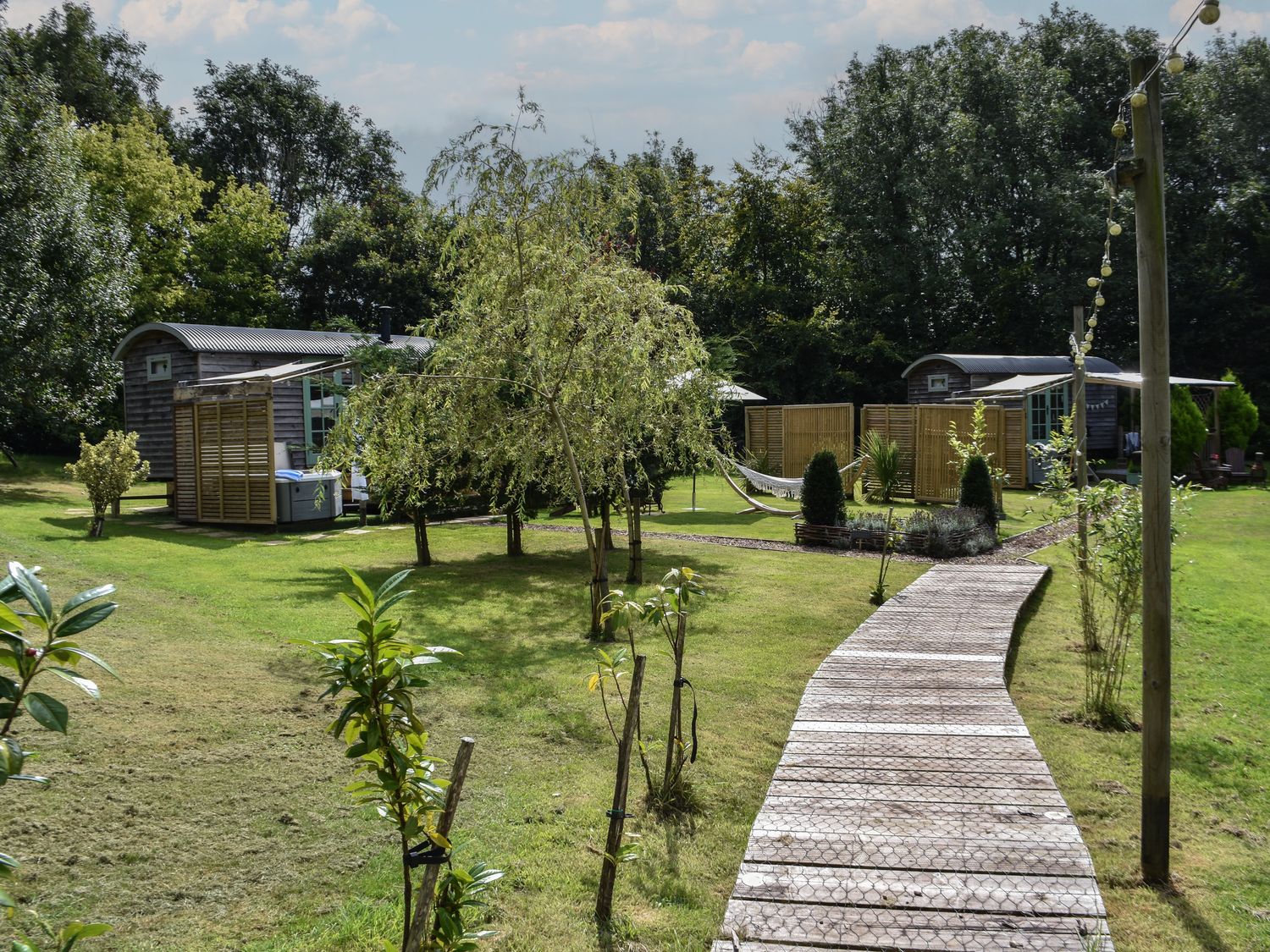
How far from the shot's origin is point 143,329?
19.0 meters

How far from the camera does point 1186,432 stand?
60.7ft

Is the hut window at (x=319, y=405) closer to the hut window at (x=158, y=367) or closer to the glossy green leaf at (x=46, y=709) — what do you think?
the hut window at (x=158, y=367)

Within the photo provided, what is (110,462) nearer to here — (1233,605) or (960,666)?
(960,666)

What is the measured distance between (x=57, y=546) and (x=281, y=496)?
3.96m

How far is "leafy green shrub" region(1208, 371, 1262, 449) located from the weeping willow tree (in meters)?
16.7

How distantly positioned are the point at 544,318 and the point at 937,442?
1182 centimetres

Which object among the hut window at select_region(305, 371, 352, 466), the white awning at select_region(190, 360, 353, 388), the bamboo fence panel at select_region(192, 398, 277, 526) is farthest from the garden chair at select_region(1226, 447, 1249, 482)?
the bamboo fence panel at select_region(192, 398, 277, 526)

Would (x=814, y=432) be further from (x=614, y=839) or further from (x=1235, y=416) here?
(x=614, y=839)

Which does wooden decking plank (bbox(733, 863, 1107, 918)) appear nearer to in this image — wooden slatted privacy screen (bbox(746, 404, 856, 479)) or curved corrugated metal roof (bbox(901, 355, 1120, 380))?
wooden slatted privacy screen (bbox(746, 404, 856, 479))

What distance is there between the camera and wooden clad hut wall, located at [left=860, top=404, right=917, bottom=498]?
1803cm

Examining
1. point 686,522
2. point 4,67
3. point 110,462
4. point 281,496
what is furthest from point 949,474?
point 4,67

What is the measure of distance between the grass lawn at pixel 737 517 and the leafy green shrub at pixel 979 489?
0.66 metres

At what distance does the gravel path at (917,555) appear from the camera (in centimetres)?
1158

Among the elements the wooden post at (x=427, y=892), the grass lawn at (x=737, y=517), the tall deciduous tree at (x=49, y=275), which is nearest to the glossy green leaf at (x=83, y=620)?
the wooden post at (x=427, y=892)
